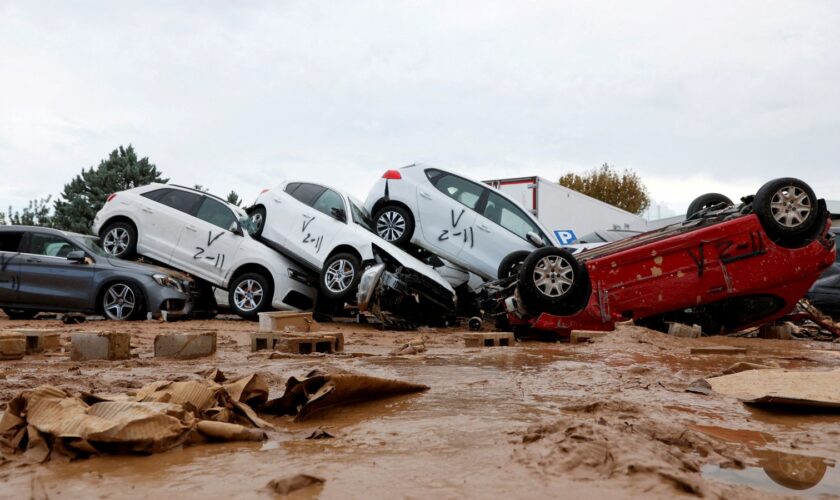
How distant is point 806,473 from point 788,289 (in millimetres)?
6133

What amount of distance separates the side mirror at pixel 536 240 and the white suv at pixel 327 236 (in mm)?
1798

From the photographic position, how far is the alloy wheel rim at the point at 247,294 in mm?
10781

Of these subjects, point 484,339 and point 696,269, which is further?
point 696,269

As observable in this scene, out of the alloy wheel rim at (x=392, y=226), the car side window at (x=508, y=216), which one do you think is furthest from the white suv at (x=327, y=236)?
the car side window at (x=508, y=216)

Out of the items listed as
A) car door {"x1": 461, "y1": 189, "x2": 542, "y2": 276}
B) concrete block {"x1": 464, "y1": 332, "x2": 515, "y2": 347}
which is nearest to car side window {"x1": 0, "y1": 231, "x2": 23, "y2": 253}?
car door {"x1": 461, "y1": 189, "x2": 542, "y2": 276}

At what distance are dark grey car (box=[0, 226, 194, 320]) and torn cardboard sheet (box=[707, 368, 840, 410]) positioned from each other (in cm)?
799

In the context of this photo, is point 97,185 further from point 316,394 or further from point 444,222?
point 316,394

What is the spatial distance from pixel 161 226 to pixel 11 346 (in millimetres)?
5730

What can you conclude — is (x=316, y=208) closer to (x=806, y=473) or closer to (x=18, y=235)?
(x=18, y=235)

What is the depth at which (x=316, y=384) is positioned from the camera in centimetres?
350

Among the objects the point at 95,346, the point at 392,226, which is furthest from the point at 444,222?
the point at 95,346

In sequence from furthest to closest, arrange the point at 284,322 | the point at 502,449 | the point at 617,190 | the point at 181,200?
the point at 617,190, the point at 181,200, the point at 284,322, the point at 502,449

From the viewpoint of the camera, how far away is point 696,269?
771 centimetres

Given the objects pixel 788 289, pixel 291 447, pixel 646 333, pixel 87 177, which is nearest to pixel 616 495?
pixel 291 447
